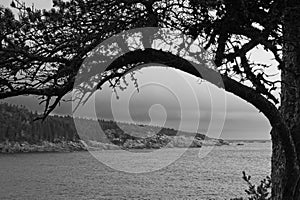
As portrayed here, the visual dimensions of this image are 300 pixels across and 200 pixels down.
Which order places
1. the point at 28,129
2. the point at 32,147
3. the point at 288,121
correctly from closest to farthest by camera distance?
the point at 288,121 → the point at 28,129 → the point at 32,147

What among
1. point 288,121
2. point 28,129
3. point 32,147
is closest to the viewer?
point 288,121

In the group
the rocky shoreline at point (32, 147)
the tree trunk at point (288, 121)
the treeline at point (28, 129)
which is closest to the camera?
the tree trunk at point (288, 121)

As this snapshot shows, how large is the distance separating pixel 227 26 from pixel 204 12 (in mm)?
298

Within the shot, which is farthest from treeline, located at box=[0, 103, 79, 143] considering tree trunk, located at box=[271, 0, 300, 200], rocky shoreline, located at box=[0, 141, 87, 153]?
tree trunk, located at box=[271, 0, 300, 200]

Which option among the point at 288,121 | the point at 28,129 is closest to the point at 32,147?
the point at 28,129

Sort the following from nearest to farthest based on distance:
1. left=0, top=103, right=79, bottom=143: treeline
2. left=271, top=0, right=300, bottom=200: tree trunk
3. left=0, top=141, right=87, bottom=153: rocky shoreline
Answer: left=271, top=0, right=300, bottom=200: tree trunk, left=0, top=103, right=79, bottom=143: treeline, left=0, top=141, right=87, bottom=153: rocky shoreline

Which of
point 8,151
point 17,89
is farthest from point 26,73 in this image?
point 8,151

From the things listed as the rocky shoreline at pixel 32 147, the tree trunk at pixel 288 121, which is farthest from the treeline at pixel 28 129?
the tree trunk at pixel 288 121

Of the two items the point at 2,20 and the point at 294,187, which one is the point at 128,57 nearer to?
the point at 2,20

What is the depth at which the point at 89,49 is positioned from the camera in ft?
14.3

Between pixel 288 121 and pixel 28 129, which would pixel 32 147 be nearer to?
pixel 28 129

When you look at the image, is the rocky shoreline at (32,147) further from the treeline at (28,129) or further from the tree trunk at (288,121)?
the tree trunk at (288,121)

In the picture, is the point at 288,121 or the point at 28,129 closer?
the point at 288,121

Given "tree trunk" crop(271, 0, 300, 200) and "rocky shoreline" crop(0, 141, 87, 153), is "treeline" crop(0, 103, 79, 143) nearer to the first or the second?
"rocky shoreline" crop(0, 141, 87, 153)
